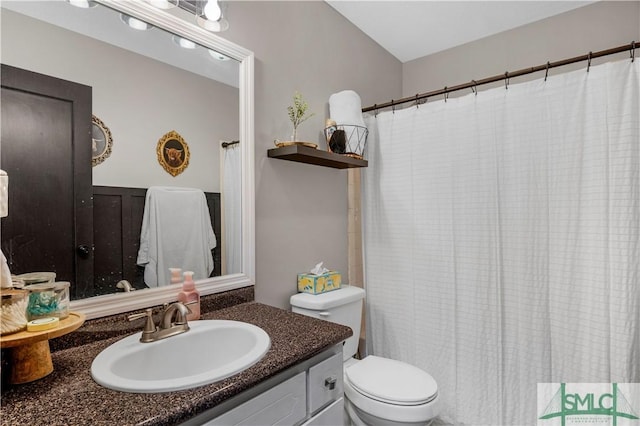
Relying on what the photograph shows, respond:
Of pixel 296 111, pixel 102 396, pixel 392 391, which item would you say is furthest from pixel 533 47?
pixel 102 396

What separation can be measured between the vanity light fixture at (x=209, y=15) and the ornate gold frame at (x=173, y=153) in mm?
465

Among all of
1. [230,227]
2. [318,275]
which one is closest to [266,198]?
[230,227]

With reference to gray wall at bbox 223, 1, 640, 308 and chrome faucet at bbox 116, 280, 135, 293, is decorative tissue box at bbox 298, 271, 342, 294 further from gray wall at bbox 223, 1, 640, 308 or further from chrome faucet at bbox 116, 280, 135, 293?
chrome faucet at bbox 116, 280, 135, 293

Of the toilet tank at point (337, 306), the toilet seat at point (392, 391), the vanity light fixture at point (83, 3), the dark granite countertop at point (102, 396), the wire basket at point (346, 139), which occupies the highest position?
the vanity light fixture at point (83, 3)

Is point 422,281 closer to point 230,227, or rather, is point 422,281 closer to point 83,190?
point 230,227

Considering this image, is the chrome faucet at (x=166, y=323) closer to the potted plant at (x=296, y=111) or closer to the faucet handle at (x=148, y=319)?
the faucet handle at (x=148, y=319)

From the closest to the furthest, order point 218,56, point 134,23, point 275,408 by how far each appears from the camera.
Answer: point 275,408 < point 134,23 < point 218,56

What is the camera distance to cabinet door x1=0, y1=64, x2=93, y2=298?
94 cm

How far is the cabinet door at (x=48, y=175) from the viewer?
3.09 ft

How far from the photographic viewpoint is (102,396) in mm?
760

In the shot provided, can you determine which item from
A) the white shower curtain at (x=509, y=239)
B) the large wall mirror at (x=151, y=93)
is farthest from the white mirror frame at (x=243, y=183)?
the white shower curtain at (x=509, y=239)

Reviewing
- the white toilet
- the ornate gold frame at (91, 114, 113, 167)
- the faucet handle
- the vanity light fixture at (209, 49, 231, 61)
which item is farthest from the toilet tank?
the vanity light fixture at (209, 49, 231, 61)

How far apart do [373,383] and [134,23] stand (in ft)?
5.60

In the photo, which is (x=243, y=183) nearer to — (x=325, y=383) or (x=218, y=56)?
(x=218, y=56)
